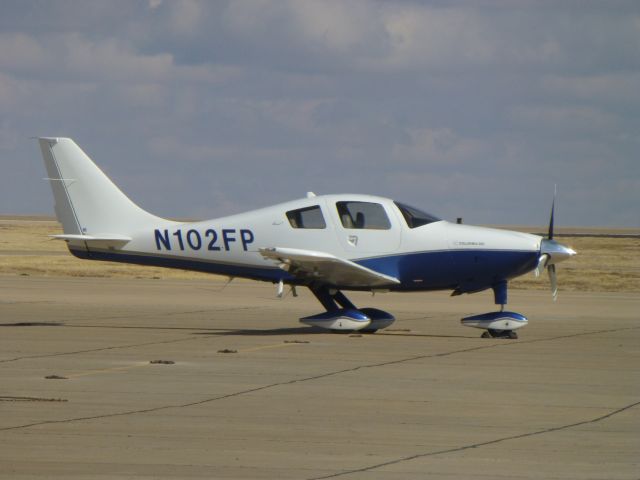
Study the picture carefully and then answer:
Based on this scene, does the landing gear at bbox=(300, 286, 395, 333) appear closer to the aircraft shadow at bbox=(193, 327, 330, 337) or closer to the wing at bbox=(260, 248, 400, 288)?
the wing at bbox=(260, 248, 400, 288)

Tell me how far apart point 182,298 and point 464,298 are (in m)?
7.60

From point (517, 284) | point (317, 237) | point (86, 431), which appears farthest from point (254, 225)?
point (517, 284)

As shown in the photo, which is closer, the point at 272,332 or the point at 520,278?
the point at 272,332

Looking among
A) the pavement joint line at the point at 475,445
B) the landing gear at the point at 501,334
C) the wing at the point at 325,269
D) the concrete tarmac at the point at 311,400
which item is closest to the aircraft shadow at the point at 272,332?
the concrete tarmac at the point at 311,400

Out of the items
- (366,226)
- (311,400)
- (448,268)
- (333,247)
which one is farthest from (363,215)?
(311,400)

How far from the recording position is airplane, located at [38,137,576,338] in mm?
19844

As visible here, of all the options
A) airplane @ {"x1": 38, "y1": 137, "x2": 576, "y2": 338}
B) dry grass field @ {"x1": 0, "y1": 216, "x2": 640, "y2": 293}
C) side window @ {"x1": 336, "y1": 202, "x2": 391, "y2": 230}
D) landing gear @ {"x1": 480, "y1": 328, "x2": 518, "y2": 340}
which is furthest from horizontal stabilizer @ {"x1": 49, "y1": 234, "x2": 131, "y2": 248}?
dry grass field @ {"x1": 0, "y1": 216, "x2": 640, "y2": 293}

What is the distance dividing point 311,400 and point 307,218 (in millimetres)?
8125

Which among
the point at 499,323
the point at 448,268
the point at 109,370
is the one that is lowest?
the point at 109,370

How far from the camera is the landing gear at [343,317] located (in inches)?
795

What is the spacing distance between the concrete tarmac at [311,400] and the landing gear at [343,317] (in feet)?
0.84

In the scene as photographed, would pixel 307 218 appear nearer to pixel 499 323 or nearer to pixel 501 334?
pixel 499 323

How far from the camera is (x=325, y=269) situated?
1998cm

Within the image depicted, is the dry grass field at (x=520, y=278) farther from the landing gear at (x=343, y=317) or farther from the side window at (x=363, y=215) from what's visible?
the side window at (x=363, y=215)
